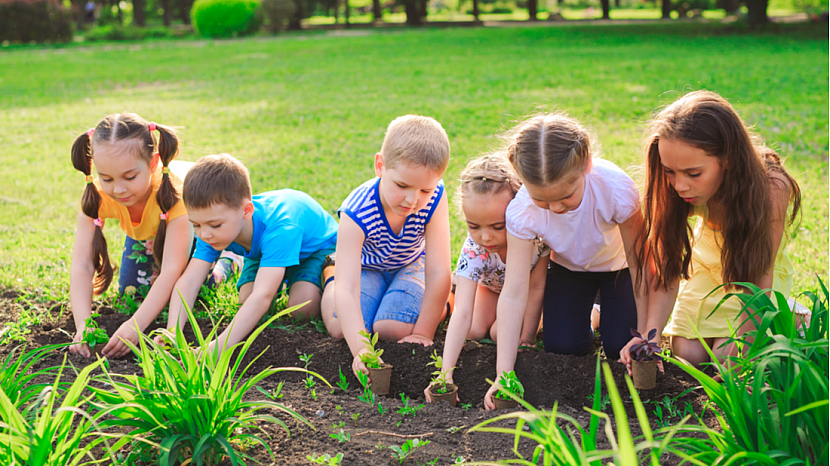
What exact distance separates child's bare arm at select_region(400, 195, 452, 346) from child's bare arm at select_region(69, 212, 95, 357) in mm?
1704

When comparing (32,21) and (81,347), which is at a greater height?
(32,21)

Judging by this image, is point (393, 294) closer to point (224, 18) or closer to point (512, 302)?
point (512, 302)

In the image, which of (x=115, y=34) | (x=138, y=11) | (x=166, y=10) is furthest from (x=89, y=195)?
(x=166, y=10)

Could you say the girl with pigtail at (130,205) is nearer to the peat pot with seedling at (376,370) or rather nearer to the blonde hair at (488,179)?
the peat pot with seedling at (376,370)

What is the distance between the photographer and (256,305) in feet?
10.2

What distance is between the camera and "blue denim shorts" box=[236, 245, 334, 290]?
3783 millimetres

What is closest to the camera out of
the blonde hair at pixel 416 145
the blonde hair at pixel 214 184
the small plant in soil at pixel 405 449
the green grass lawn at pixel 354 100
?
the small plant in soil at pixel 405 449

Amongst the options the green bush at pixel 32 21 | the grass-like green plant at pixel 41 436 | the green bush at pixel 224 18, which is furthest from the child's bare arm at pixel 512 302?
the green bush at pixel 32 21

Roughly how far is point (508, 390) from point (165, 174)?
226cm

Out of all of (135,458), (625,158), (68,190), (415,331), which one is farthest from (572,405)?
(68,190)

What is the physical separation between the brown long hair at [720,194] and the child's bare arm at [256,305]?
5.83ft

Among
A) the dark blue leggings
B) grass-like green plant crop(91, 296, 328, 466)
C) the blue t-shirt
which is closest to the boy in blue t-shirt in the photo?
the blue t-shirt

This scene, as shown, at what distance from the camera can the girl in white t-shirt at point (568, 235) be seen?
2580mm

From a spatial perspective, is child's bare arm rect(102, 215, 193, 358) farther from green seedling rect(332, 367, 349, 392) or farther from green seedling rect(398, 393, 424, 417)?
green seedling rect(398, 393, 424, 417)
